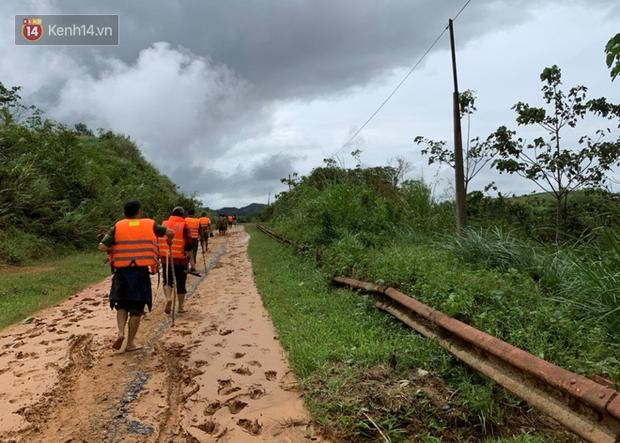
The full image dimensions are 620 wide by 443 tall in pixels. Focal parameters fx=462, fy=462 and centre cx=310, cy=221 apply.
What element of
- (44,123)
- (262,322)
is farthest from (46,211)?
(262,322)

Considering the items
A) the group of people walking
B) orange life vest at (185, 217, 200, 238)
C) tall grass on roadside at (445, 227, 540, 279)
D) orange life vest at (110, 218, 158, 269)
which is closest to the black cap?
the group of people walking

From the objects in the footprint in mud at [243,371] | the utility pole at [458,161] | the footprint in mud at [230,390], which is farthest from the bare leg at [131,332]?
the utility pole at [458,161]

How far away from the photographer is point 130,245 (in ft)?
19.7

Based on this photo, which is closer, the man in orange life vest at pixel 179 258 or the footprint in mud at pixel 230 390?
the footprint in mud at pixel 230 390

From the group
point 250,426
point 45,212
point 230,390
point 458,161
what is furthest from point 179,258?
point 45,212

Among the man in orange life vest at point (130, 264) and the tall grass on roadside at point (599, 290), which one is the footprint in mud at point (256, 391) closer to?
the man in orange life vest at point (130, 264)

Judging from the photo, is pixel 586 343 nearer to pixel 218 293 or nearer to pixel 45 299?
pixel 218 293

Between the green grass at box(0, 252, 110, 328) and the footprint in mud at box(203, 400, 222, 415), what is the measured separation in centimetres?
501

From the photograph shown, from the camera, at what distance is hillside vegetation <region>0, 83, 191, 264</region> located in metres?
17.0

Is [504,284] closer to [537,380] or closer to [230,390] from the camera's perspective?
[537,380]

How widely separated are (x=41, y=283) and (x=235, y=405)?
8813mm

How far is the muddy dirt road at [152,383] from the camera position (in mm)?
3740

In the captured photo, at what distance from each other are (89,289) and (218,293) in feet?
10.7

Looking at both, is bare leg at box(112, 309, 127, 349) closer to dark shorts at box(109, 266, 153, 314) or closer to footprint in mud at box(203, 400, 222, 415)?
dark shorts at box(109, 266, 153, 314)
